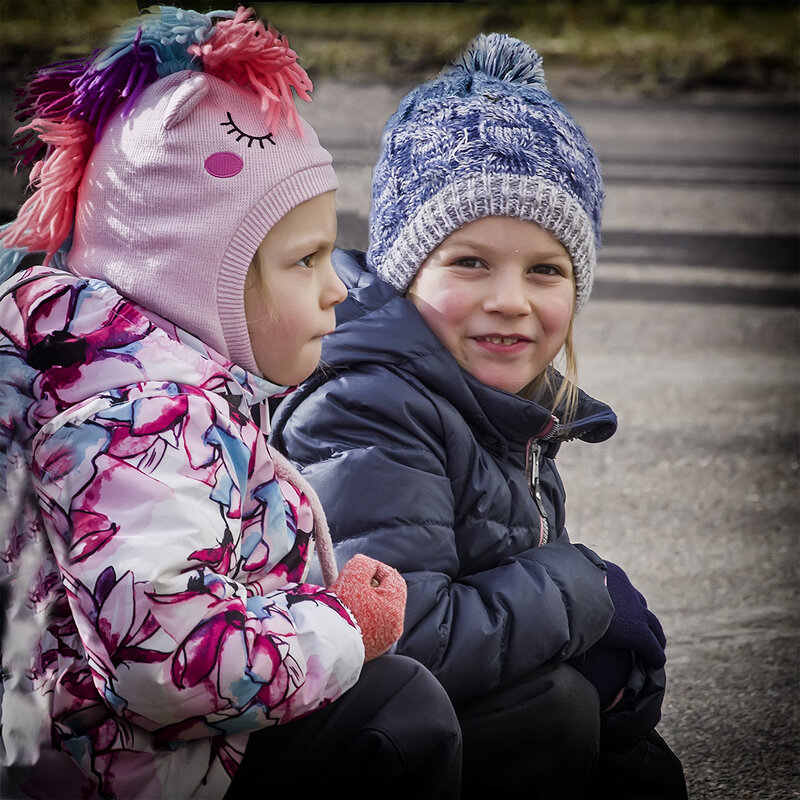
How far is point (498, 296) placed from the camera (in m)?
1.88

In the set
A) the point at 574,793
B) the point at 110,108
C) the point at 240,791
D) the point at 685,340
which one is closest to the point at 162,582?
the point at 240,791

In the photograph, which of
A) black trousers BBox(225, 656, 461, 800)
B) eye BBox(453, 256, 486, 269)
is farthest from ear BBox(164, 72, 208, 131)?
black trousers BBox(225, 656, 461, 800)

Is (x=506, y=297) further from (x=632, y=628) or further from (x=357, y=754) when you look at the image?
(x=357, y=754)

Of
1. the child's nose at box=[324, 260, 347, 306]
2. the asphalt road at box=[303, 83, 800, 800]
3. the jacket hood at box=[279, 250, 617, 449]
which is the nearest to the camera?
the child's nose at box=[324, 260, 347, 306]

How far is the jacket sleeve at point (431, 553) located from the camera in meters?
1.72

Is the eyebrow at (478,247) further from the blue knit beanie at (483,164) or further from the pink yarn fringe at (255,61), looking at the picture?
the pink yarn fringe at (255,61)

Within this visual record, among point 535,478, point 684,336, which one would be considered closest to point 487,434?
point 535,478

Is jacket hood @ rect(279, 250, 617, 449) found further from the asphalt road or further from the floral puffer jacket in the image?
the floral puffer jacket

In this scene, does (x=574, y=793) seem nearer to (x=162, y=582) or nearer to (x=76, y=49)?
(x=162, y=582)

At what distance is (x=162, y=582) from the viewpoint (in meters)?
1.22

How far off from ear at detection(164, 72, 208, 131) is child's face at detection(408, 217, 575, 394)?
58cm

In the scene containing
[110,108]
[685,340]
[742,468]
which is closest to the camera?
[110,108]

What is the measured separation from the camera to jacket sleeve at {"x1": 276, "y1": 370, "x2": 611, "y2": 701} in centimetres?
172

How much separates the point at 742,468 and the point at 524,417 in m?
2.15
